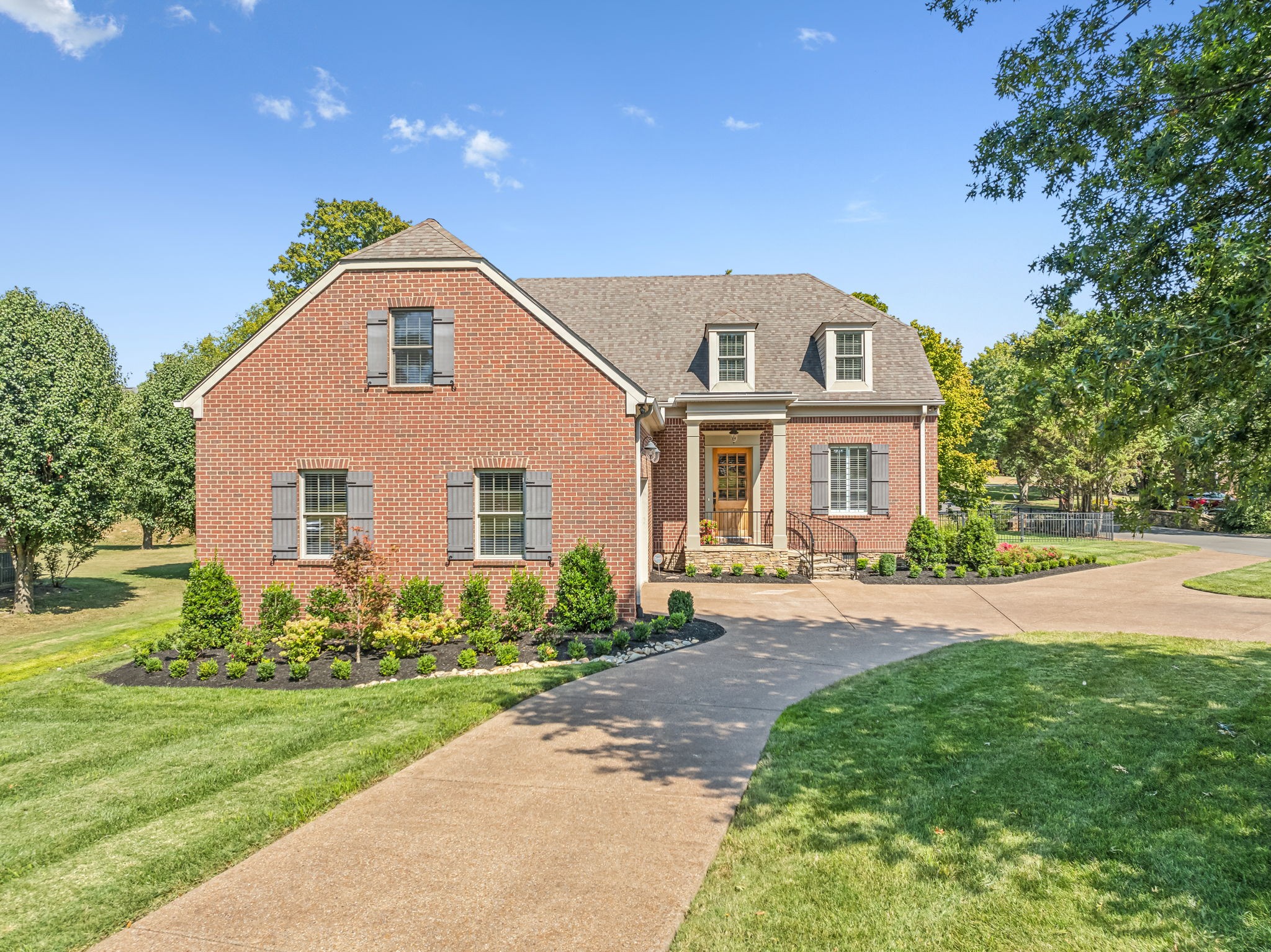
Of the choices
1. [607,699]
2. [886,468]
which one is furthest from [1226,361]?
[886,468]

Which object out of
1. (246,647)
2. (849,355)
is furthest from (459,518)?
(849,355)

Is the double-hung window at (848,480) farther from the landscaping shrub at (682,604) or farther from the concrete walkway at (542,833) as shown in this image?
the concrete walkway at (542,833)

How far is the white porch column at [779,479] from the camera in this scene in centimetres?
1759

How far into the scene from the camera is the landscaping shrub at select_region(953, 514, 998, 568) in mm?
17125

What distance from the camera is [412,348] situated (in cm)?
1148

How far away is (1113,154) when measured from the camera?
5.57 m

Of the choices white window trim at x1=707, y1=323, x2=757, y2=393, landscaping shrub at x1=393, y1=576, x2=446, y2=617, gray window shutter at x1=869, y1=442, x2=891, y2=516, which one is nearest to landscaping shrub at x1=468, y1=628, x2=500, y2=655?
landscaping shrub at x1=393, y1=576, x2=446, y2=617

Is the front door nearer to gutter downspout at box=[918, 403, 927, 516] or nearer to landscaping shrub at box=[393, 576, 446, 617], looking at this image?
gutter downspout at box=[918, 403, 927, 516]

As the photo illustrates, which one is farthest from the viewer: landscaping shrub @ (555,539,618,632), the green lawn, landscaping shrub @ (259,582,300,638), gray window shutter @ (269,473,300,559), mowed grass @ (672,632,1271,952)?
the green lawn

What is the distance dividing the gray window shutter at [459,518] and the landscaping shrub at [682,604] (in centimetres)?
350

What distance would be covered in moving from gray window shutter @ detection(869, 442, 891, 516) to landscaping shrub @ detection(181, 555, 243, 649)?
49.4 ft

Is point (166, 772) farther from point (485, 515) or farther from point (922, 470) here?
point (922, 470)

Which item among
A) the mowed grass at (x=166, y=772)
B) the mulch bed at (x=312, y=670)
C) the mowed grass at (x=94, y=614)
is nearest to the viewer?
the mowed grass at (x=166, y=772)

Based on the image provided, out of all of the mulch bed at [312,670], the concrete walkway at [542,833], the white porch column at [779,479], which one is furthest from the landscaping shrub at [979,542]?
the mulch bed at [312,670]
